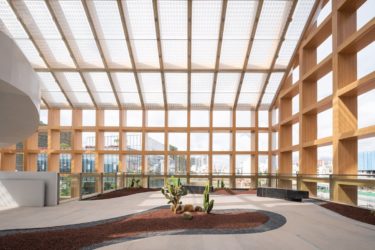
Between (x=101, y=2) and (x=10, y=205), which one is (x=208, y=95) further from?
(x=10, y=205)

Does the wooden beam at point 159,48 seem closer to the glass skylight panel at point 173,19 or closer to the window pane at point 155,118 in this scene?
the glass skylight panel at point 173,19

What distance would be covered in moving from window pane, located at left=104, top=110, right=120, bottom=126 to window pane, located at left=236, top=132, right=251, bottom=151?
924 centimetres

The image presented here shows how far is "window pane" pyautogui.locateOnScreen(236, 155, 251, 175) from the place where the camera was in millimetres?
25547

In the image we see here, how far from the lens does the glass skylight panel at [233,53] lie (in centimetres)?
1973

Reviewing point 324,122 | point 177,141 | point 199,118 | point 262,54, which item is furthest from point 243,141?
point 262,54

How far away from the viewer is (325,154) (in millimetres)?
19703

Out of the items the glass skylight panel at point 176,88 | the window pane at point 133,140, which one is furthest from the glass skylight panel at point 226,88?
the window pane at point 133,140

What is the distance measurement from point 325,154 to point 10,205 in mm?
16225

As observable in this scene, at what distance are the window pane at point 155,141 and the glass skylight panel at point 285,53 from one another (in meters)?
10.3

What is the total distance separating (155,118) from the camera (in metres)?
26.4

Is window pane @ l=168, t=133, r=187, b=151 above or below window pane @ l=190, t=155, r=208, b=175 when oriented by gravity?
above

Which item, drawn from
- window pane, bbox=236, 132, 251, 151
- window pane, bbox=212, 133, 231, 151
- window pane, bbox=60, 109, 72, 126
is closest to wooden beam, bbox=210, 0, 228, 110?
window pane, bbox=212, 133, 231, 151

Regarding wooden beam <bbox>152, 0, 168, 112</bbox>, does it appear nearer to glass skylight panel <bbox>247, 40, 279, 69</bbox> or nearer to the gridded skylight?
the gridded skylight

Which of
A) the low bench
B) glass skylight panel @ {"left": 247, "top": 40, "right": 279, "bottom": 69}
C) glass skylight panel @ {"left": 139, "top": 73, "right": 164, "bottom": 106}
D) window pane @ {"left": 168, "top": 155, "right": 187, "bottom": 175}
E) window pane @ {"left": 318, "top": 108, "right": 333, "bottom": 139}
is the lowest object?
the low bench
